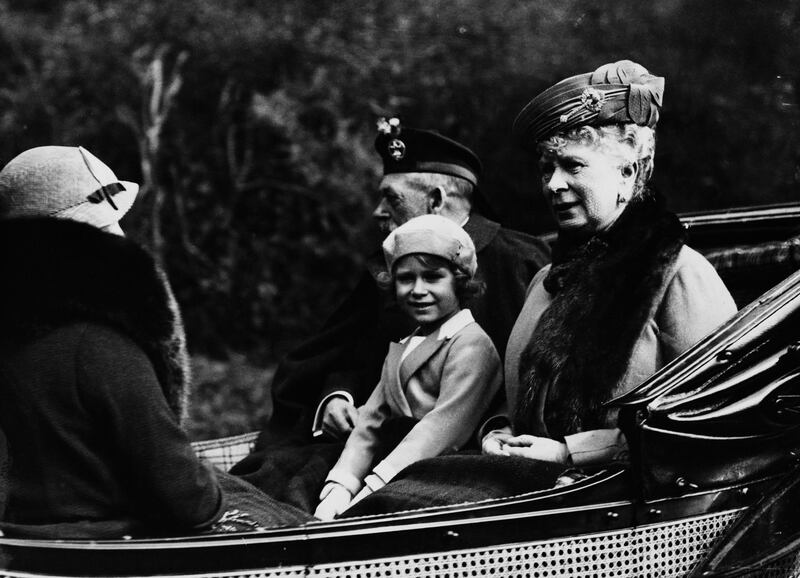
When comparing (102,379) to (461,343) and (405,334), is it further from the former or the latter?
(405,334)

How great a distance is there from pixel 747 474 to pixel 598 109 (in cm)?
105

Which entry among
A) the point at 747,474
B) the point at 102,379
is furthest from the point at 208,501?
the point at 747,474

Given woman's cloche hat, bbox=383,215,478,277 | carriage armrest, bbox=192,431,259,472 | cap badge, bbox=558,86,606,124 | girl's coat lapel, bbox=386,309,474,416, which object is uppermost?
cap badge, bbox=558,86,606,124

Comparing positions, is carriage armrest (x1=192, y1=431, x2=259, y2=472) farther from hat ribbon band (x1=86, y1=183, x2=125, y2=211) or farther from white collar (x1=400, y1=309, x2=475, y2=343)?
hat ribbon band (x1=86, y1=183, x2=125, y2=211)

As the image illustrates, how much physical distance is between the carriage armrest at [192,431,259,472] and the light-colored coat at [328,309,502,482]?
0.87 m

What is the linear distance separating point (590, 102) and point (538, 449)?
0.95 meters

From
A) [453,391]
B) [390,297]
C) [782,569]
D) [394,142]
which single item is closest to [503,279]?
[390,297]

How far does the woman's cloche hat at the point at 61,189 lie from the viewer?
9.90ft

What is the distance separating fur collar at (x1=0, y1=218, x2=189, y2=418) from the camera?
2842 millimetres

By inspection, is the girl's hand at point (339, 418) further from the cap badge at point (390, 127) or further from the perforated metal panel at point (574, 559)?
the perforated metal panel at point (574, 559)

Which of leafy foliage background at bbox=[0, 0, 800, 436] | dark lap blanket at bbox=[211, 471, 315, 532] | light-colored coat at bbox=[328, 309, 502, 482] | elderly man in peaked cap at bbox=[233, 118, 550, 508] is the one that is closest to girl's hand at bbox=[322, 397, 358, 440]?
elderly man in peaked cap at bbox=[233, 118, 550, 508]

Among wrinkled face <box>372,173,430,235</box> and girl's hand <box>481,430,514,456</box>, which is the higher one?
wrinkled face <box>372,173,430,235</box>

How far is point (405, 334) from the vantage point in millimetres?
4578

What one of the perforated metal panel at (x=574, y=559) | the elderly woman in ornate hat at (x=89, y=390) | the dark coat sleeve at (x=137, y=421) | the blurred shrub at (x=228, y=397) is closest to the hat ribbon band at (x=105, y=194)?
the elderly woman in ornate hat at (x=89, y=390)
